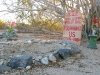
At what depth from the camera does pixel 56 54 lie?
32.1ft

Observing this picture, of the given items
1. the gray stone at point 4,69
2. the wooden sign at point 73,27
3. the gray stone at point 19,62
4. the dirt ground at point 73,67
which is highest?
the wooden sign at point 73,27

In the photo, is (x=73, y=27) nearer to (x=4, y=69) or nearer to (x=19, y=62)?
(x=19, y=62)

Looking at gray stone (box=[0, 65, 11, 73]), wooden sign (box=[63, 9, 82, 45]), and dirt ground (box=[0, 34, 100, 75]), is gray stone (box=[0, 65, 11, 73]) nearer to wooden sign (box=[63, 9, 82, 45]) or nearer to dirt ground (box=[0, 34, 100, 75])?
dirt ground (box=[0, 34, 100, 75])

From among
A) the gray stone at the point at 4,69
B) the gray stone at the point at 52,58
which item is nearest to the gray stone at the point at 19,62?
the gray stone at the point at 4,69

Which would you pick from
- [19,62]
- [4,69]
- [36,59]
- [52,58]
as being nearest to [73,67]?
[52,58]

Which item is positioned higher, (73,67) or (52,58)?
(52,58)

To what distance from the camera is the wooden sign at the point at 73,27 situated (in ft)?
41.4

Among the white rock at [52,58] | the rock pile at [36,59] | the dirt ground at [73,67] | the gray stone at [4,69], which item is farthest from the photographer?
the white rock at [52,58]

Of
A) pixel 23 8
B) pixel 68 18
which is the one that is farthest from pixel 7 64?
pixel 23 8

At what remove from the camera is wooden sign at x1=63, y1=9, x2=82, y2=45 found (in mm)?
12617

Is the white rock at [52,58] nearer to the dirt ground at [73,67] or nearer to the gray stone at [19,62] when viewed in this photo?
the dirt ground at [73,67]

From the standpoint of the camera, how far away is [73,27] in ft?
42.0

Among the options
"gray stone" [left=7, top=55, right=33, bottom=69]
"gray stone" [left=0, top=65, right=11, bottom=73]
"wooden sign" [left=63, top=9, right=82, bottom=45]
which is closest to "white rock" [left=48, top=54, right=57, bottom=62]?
"gray stone" [left=7, top=55, right=33, bottom=69]

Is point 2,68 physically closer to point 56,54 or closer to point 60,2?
point 56,54
